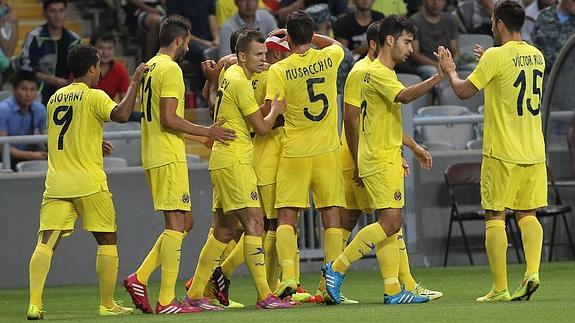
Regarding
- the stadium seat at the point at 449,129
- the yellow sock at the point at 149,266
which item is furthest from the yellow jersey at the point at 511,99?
the stadium seat at the point at 449,129

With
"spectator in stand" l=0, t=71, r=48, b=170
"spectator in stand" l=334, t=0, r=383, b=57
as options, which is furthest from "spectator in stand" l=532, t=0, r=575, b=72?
"spectator in stand" l=0, t=71, r=48, b=170

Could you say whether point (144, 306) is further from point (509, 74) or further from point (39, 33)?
point (39, 33)

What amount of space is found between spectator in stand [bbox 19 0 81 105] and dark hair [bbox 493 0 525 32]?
8031 millimetres

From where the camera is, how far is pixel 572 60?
1784cm

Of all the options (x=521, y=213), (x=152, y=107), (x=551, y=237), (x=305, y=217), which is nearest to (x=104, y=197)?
(x=152, y=107)

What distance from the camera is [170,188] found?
39.6ft

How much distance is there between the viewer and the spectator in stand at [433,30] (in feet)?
65.2

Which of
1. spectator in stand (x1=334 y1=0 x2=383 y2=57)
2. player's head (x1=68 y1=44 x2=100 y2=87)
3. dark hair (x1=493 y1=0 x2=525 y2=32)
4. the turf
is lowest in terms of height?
the turf

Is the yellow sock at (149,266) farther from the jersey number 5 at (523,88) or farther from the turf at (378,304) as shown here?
the jersey number 5 at (523,88)

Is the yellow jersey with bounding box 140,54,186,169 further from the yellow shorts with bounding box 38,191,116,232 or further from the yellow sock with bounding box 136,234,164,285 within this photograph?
the yellow sock with bounding box 136,234,164,285

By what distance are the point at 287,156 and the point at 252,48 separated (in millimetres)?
997

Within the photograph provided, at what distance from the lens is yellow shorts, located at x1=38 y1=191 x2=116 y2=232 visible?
1220cm

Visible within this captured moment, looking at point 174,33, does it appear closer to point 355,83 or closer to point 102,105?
point 102,105

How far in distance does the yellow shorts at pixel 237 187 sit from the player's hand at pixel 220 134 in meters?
0.22
